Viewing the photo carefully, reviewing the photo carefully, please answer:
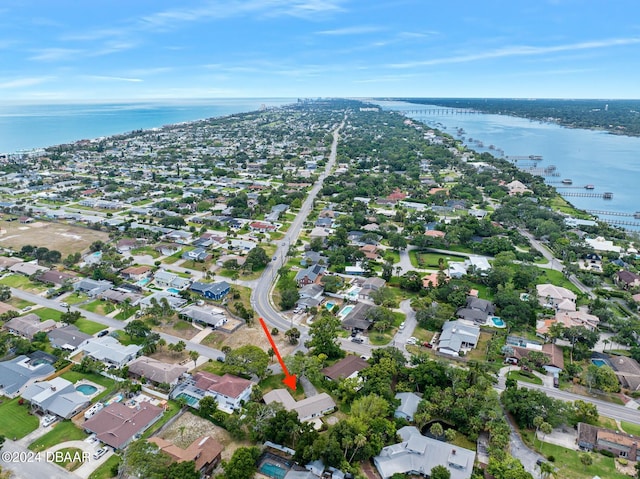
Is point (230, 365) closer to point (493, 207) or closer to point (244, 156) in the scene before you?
point (493, 207)

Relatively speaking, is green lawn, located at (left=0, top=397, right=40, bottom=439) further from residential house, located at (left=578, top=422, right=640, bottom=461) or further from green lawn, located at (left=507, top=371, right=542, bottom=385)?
residential house, located at (left=578, top=422, right=640, bottom=461)

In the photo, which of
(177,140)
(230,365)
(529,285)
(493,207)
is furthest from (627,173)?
(177,140)

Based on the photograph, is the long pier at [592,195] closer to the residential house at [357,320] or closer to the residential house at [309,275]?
the residential house at [309,275]

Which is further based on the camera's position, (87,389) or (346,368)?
(346,368)

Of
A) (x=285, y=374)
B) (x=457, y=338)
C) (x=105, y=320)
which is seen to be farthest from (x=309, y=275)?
(x=105, y=320)

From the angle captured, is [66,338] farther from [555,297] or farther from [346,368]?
[555,297]

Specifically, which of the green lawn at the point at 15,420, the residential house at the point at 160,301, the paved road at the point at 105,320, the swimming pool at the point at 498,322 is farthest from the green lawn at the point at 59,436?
the swimming pool at the point at 498,322
